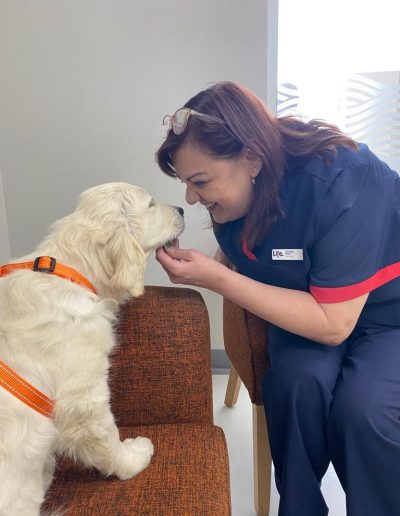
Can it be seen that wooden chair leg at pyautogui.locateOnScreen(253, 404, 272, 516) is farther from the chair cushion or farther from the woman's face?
the woman's face

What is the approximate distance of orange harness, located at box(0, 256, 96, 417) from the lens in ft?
2.65

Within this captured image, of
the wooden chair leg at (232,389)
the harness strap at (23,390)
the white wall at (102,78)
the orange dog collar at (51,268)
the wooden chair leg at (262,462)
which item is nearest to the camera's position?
the harness strap at (23,390)

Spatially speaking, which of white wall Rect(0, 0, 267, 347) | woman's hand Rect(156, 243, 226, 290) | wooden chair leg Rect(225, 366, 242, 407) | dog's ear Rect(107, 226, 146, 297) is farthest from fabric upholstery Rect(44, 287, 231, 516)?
white wall Rect(0, 0, 267, 347)

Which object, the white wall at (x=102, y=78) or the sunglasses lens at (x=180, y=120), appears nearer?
the sunglasses lens at (x=180, y=120)

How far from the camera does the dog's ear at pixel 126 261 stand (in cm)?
93

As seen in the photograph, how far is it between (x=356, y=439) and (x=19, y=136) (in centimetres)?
168

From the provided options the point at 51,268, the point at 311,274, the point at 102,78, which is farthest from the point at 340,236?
the point at 102,78

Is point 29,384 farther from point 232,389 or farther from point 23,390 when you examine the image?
point 232,389

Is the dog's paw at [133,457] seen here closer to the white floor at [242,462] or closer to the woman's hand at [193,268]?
the woman's hand at [193,268]

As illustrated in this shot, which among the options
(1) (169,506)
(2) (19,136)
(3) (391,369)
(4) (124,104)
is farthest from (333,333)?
(2) (19,136)

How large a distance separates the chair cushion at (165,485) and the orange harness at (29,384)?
0.20 m

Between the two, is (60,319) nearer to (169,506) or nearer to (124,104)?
(169,506)

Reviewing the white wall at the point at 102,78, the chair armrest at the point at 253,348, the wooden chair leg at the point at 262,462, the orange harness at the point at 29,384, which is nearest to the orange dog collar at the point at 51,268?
the orange harness at the point at 29,384

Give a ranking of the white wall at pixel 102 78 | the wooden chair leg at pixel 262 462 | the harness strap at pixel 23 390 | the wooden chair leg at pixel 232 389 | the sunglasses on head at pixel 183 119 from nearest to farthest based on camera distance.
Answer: the harness strap at pixel 23 390 → the sunglasses on head at pixel 183 119 → the wooden chair leg at pixel 262 462 → the white wall at pixel 102 78 → the wooden chair leg at pixel 232 389
